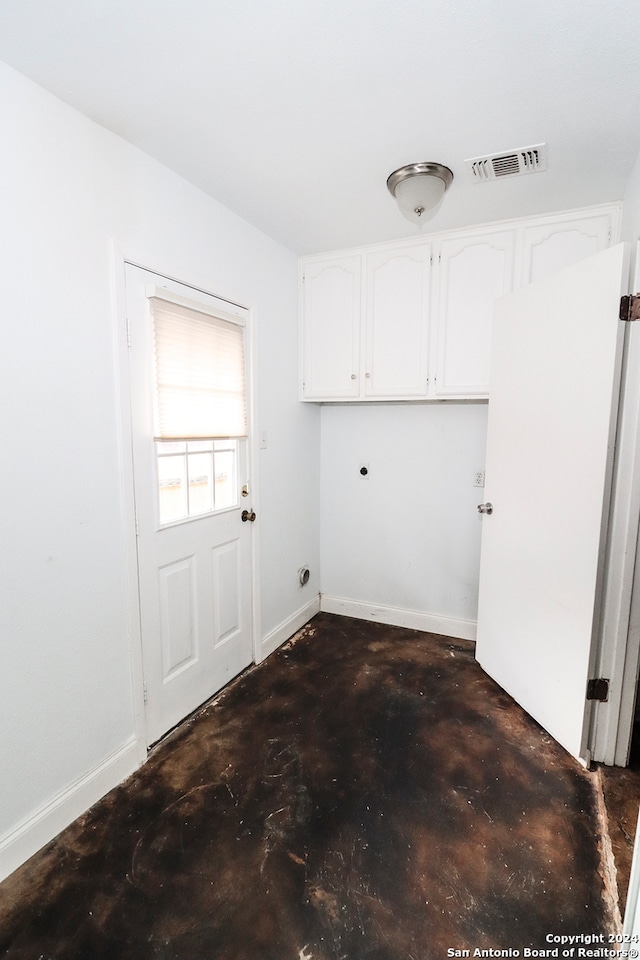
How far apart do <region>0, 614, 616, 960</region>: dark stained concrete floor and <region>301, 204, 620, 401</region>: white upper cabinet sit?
5.88 feet

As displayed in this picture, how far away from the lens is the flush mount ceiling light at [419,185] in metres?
1.79

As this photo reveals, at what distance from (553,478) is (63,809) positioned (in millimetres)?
2268

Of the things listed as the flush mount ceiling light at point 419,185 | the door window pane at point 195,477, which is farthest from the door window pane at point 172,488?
the flush mount ceiling light at point 419,185

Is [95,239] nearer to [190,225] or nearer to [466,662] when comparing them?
→ [190,225]

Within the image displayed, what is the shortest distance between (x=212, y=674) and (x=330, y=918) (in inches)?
46.8

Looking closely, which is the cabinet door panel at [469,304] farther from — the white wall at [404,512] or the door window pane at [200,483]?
the door window pane at [200,483]

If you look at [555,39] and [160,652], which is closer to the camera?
[555,39]

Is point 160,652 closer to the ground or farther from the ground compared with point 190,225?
closer to the ground

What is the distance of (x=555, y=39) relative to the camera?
47.2 inches

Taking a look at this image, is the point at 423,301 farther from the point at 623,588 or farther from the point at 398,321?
the point at 623,588

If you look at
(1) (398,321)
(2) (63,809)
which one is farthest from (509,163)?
(2) (63,809)

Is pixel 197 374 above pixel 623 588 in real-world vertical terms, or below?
above

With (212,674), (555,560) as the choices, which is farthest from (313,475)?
(555,560)

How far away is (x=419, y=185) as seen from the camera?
1.84 meters
